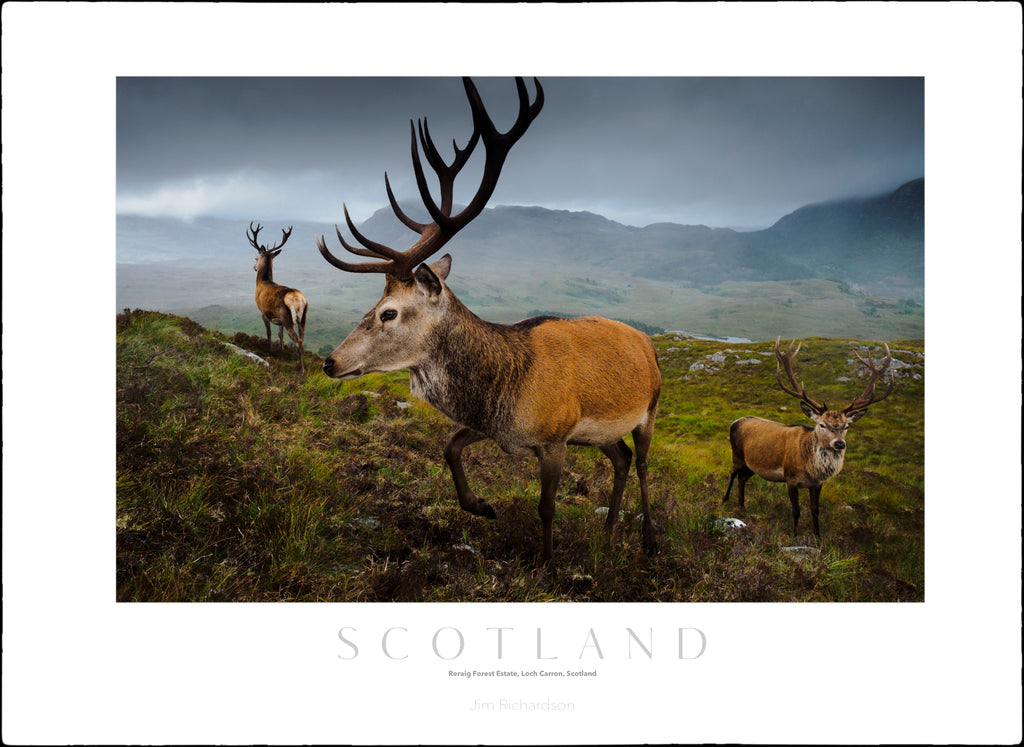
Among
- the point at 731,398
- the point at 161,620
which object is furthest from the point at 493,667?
the point at 731,398

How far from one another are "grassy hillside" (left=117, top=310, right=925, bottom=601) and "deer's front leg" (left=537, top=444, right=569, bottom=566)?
109mm

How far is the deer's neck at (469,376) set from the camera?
207cm

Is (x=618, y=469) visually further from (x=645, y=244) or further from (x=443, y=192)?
(x=443, y=192)

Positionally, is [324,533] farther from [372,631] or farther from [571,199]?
[571,199]

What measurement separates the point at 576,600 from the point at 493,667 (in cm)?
49

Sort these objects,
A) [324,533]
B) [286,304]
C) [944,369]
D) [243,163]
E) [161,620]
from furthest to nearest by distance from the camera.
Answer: [286,304], [243,163], [944,369], [324,533], [161,620]

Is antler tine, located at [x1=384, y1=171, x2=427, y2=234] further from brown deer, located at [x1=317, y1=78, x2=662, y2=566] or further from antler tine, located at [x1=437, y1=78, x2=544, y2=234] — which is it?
antler tine, located at [x1=437, y1=78, x2=544, y2=234]

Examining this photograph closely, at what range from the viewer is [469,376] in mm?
2084

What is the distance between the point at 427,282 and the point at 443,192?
58cm

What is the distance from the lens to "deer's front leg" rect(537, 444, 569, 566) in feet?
6.98

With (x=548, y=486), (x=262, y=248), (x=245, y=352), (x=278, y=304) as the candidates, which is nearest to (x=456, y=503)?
(x=548, y=486)

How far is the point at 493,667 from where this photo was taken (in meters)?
2.04

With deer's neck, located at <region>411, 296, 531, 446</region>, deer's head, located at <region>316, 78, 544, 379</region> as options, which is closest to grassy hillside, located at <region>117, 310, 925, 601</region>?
deer's neck, located at <region>411, 296, 531, 446</region>

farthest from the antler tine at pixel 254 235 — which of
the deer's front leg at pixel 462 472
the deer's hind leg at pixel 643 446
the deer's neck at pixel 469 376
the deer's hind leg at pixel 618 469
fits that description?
the deer's hind leg at pixel 643 446
